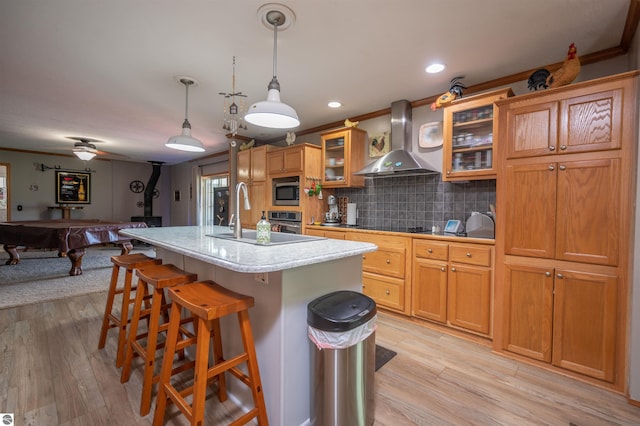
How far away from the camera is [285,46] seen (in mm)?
2191

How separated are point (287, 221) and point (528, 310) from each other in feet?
9.70

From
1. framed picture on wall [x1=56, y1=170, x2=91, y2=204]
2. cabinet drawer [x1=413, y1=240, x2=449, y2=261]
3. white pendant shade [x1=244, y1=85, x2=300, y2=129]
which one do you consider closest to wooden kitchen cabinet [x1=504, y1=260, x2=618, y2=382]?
cabinet drawer [x1=413, y1=240, x2=449, y2=261]

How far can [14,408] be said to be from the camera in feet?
5.15

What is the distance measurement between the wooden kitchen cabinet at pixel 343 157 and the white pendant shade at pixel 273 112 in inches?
70.4

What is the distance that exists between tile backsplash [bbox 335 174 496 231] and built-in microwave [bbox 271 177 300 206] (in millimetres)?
690

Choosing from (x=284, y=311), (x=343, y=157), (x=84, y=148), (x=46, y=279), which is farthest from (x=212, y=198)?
(x=284, y=311)

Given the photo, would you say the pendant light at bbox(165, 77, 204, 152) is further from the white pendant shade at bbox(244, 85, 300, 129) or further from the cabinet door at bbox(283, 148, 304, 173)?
the cabinet door at bbox(283, 148, 304, 173)

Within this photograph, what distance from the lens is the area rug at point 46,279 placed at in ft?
11.3

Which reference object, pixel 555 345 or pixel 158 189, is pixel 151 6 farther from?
pixel 158 189

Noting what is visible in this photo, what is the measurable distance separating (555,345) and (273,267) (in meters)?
2.20

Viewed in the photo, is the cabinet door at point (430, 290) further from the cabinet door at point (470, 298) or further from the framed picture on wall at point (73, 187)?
the framed picture on wall at point (73, 187)

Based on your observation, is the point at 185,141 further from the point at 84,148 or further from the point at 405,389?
the point at 84,148

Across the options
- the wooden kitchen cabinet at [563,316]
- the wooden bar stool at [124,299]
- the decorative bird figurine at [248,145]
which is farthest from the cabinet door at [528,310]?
the decorative bird figurine at [248,145]

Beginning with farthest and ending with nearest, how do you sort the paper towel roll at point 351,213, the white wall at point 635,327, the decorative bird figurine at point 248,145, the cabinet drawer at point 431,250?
the decorative bird figurine at point 248,145 → the paper towel roll at point 351,213 → the cabinet drawer at point 431,250 → the white wall at point 635,327
